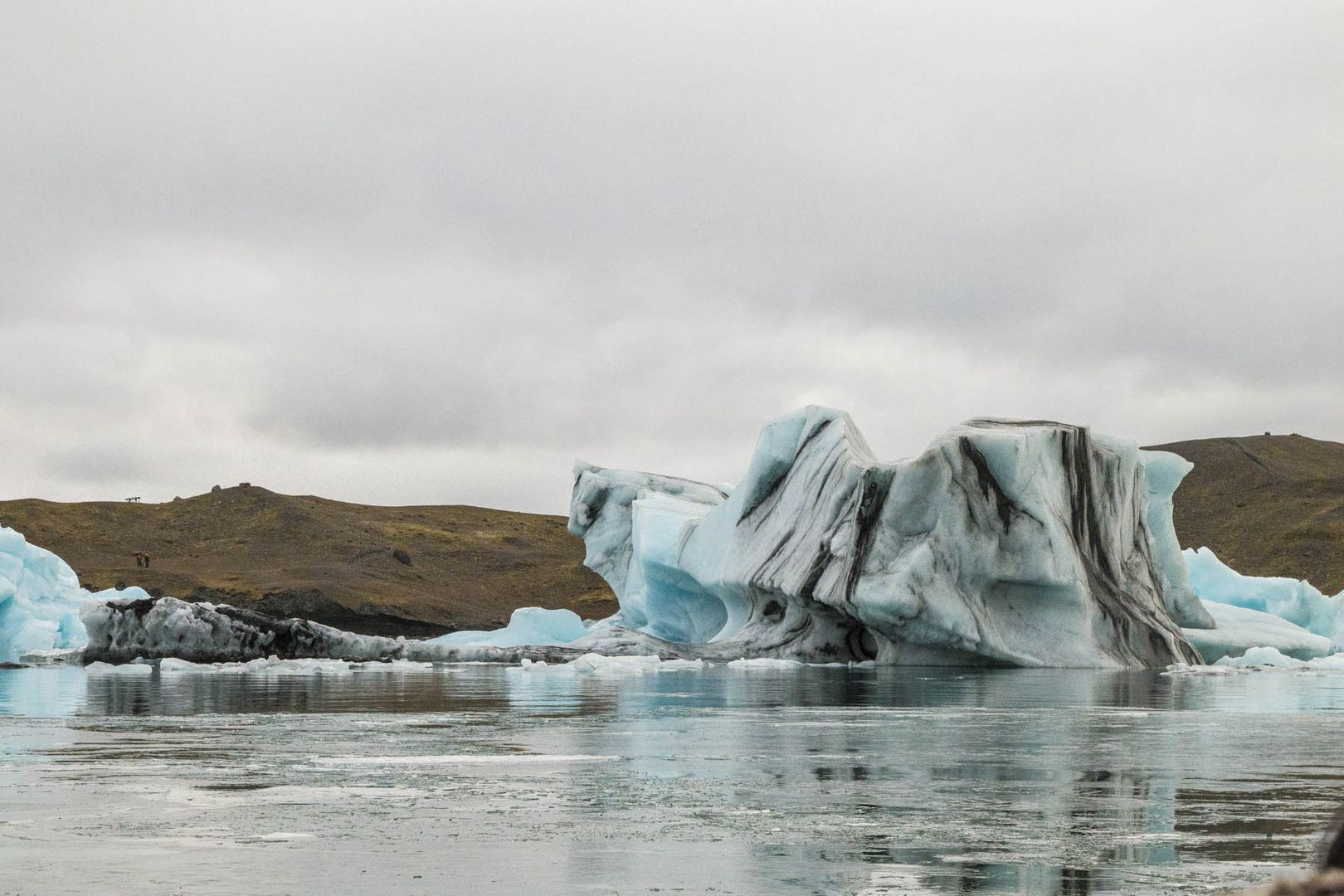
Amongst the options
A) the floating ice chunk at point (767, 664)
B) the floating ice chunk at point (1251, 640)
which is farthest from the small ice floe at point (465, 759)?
the floating ice chunk at point (1251, 640)

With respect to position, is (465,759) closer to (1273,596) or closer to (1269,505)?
(1273,596)

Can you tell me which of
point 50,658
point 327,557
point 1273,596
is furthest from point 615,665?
point 327,557

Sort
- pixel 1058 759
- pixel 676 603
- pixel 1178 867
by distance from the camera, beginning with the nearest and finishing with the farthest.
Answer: pixel 1178 867 < pixel 1058 759 < pixel 676 603

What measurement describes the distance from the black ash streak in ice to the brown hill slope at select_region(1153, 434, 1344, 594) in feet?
153

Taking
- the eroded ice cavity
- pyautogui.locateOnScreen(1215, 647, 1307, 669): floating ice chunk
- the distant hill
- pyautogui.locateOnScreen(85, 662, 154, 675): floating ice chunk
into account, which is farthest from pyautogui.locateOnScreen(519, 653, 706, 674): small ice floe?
the distant hill

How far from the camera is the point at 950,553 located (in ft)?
84.7

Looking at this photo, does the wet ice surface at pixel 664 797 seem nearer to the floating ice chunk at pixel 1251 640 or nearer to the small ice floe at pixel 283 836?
the small ice floe at pixel 283 836

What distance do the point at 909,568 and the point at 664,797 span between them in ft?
61.4

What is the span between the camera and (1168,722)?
39.7ft

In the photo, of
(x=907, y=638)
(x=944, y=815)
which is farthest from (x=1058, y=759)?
(x=907, y=638)

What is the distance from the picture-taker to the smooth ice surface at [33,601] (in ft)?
105

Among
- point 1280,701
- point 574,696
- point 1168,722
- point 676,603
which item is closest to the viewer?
point 1168,722

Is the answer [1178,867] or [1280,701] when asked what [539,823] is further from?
[1280,701]

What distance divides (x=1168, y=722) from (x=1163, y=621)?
15720 millimetres
